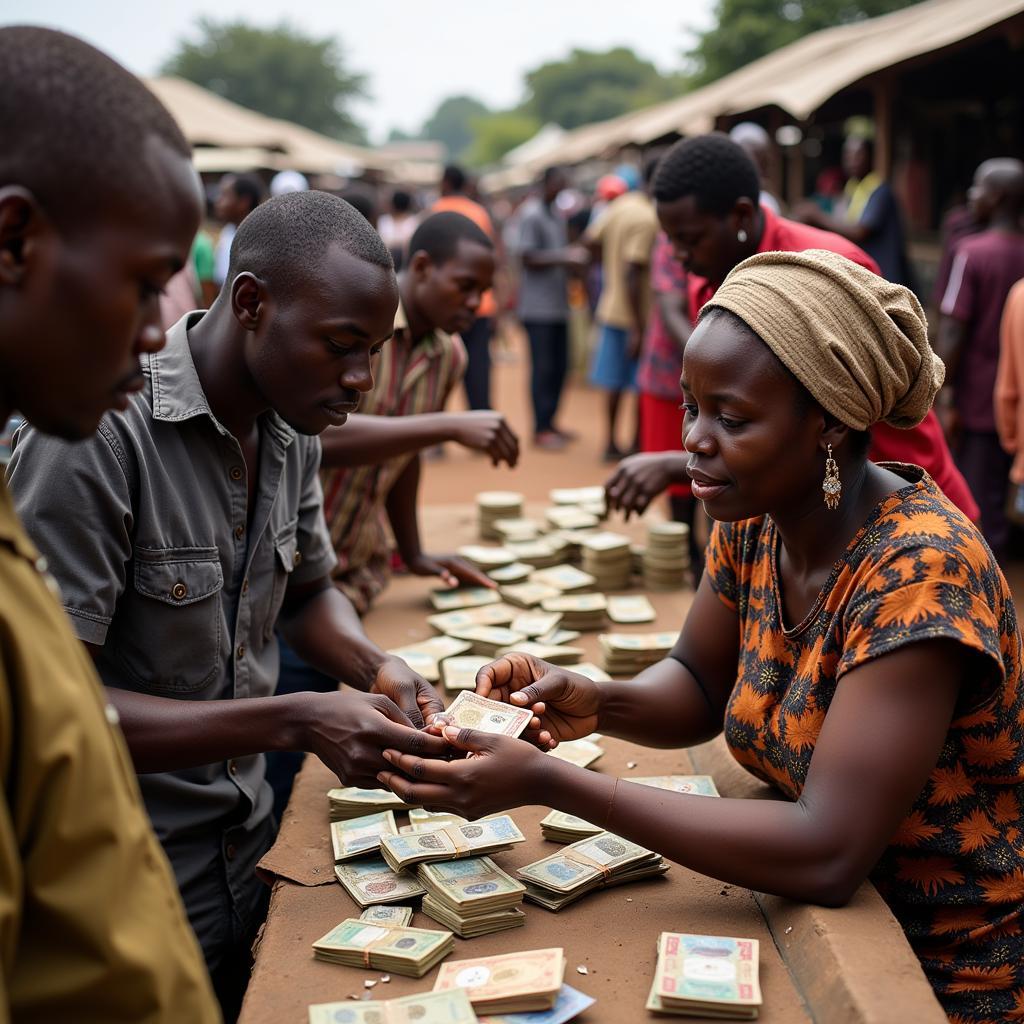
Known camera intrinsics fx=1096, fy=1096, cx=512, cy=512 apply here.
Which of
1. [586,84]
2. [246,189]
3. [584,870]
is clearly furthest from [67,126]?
[586,84]

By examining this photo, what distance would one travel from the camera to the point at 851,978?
1.93 metres

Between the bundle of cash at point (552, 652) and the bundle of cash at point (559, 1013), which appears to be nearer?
the bundle of cash at point (559, 1013)

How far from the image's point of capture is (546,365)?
10836 mm

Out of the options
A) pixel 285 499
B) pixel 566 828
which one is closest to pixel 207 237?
pixel 285 499

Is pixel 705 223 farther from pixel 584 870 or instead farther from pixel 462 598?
pixel 584 870

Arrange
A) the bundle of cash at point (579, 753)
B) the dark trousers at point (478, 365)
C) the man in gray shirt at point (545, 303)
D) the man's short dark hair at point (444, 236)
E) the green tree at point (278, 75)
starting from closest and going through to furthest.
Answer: the bundle of cash at point (579, 753) → the man's short dark hair at point (444, 236) → the dark trousers at point (478, 365) → the man in gray shirt at point (545, 303) → the green tree at point (278, 75)

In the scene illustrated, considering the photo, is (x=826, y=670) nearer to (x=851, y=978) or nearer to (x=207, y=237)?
(x=851, y=978)

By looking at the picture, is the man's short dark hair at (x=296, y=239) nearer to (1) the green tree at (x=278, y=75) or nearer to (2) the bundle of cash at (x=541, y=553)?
(2) the bundle of cash at (x=541, y=553)

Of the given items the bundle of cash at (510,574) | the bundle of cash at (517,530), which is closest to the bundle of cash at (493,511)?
the bundle of cash at (517,530)

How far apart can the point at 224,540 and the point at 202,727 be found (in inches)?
18.1

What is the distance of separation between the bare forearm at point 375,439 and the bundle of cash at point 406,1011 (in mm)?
2112

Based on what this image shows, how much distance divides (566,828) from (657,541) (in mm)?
2375

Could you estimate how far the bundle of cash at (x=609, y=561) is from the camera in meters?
4.83

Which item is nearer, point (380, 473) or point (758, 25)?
point (380, 473)
